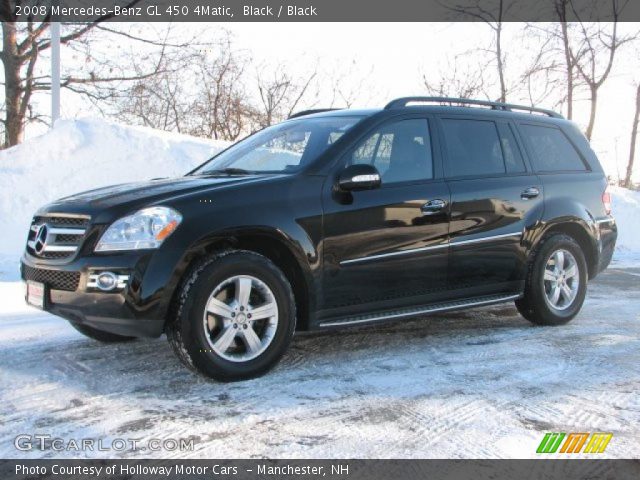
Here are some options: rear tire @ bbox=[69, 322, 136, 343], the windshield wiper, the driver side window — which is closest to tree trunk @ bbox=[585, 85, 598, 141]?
the driver side window

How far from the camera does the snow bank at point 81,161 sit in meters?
11.1

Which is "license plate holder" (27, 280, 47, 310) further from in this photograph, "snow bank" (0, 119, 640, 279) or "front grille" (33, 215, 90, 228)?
"snow bank" (0, 119, 640, 279)

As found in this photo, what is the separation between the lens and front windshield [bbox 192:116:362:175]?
4689 millimetres

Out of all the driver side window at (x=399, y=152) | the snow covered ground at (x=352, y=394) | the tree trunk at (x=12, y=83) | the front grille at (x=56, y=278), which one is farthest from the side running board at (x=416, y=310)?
the tree trunk at (x=12, y=83)

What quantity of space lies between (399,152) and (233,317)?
5.73ft

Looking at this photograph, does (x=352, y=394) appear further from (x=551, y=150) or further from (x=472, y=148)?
(x=551, y=150)

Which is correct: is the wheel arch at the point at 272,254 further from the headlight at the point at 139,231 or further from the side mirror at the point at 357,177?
the side mirror at the point at 357,177

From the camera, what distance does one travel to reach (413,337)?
5.29 m

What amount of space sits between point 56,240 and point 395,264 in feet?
7.04

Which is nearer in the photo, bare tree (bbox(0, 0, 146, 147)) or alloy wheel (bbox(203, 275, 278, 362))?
alloy wheel (bbox(203, 275, 278, 362))

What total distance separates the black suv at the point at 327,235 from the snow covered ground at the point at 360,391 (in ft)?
0.94

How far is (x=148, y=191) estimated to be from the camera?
4.16m

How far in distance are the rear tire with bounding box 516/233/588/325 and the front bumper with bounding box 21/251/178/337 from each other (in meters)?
3.09

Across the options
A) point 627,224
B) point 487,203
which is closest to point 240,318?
point 487,203
